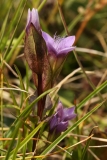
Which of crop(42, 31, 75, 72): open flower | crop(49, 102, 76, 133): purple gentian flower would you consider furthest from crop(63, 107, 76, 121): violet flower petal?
crop(42, 31, 75, 72): open flower

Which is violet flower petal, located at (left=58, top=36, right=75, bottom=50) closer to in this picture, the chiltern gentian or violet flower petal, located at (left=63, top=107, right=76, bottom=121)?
the chiltern gentian

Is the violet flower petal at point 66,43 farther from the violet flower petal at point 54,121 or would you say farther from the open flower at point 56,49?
the violet flower petal at point 54,121

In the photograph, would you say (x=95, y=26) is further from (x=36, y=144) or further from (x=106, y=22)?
(x=36, y=144)

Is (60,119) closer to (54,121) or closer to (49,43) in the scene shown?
(54,121)

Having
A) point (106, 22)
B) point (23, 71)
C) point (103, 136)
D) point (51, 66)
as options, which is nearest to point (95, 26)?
point (106, 22)

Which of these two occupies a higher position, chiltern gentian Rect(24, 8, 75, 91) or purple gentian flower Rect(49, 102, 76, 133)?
chiltern gentian Rect(24, 8, 75, 91)

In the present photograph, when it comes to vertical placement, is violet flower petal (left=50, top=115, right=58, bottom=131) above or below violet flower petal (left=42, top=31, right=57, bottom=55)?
below

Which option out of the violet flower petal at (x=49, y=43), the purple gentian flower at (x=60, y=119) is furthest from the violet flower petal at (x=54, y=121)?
the violet flower petal at (x=49, y=43)

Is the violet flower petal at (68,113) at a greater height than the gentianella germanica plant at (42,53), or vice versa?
the gentianella germanica plant at (42,53)

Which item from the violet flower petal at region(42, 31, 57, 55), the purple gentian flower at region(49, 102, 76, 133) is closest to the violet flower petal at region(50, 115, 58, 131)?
the purple gentian flower at region(49, 102, 76, 133)
